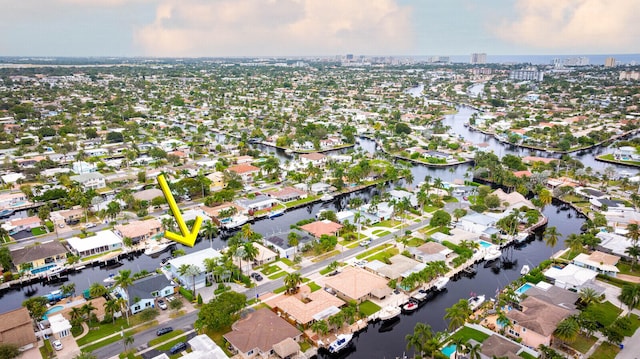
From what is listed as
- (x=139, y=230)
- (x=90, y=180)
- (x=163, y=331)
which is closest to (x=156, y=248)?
(x=139, y=230)

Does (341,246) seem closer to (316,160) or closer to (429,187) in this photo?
(429,187)

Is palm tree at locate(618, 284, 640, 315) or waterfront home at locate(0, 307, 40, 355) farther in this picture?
palm tree at locate(618, 284, 640, 315)

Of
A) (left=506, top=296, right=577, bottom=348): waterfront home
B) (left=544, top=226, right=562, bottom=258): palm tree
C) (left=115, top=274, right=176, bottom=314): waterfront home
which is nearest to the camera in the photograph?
(left=506, top=296, right=577, bottom=348): waterfront home

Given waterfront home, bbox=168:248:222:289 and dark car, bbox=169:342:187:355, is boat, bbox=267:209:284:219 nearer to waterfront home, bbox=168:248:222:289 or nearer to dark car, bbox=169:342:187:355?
waterfront home, bbox=168:248:222:289

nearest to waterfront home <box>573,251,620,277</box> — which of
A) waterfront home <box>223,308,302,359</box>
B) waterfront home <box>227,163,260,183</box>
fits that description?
waterfront home <box>223,308,302,359</box>

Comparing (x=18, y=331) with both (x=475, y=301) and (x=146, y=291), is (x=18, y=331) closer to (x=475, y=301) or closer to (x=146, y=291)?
(x=146, y=291)

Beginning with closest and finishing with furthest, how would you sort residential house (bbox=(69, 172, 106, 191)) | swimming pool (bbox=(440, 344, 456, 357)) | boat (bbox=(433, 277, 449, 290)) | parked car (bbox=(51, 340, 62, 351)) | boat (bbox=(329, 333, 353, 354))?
swimming pool (bbox=(440, 344, 456, 357))
parked car (bbox=(51, 340, 62, 351))
boat (bbox=(329, 333, 353, 354))
boat (bbox=(433, 277, 449, 290))
residential house (bbox=(69, 172, 106, 191))
